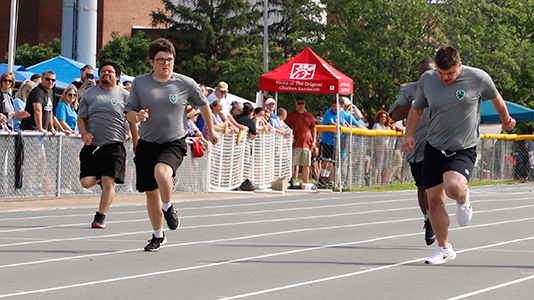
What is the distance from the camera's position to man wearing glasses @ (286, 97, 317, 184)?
2031cm

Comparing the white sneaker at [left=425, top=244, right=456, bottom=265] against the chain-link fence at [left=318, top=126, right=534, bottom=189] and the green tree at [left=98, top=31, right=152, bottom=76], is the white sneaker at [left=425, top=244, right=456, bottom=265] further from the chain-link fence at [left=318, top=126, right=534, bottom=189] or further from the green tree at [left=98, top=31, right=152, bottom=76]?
the green tree at [left=98, top=31, right=152, bottom=76]

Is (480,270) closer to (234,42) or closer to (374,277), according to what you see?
(374,277)

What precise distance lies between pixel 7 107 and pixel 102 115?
4.11 metres

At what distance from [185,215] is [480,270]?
19.9 ft

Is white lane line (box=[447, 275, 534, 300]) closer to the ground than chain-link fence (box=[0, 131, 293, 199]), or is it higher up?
closer to the ground

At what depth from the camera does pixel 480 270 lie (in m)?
7.61

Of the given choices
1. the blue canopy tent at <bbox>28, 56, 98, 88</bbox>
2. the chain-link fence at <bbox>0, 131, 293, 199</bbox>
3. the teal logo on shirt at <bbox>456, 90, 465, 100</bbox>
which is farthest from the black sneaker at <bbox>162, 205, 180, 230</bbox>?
the blue canopy tent at <bbox>28, 56, 98, 88</bbox>

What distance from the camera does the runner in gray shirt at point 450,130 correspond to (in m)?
7.57

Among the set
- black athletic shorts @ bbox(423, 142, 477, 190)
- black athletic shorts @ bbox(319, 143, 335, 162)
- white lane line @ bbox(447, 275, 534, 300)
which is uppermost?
black athletic shorts @ bbox(423, 142, 477, 190)

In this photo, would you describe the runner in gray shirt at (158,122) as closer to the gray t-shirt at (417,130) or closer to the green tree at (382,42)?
the gray t-shirt at (417,130)

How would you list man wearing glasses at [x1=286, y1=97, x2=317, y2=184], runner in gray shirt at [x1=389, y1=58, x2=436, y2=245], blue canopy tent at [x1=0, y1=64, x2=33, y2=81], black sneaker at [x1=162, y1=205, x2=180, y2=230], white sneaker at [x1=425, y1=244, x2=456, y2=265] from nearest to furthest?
1. white sneaker at [x1=425, y1=244, x2=456, y2=265]
2. black sneaker at [x1=162, y1=205, x2=180, y2=230]
3. runner in gray shirt at [x1=389, y1=58, x2=436, y2=245]
4. blue canopy tent at [x1=0, y1=64, x2=33, y2=81]
5. man wearing glasses at [x1=286, y1=97, x2=317, y2=184]

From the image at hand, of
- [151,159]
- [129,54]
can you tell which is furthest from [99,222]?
[129,54]

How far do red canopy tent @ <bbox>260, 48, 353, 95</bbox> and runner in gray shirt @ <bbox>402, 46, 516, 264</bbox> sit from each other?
37.5 feet

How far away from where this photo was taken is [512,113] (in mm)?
29234
